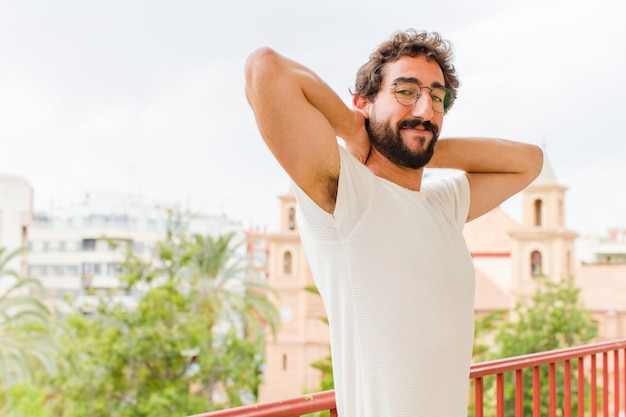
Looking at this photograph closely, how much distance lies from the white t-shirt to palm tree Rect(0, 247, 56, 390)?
13944mm

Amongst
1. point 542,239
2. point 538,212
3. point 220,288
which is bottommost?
point 220,288

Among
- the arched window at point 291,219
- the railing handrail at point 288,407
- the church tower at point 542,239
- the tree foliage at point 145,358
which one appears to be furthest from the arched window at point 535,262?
the railing handrail at point 288,407

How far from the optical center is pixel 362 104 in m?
1.21

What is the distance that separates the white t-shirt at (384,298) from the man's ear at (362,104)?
0.16 metres

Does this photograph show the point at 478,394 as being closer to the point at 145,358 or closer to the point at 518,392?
the point at 518,392

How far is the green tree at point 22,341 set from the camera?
13.8m

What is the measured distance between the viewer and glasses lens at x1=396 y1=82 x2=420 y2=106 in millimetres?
1135

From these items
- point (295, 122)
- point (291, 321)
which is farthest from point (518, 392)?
point (291, 321)

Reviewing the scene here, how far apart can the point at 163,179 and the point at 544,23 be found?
26409mm

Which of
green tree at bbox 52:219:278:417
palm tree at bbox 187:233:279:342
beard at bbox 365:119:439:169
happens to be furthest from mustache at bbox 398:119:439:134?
palm tree at bbox 187:233:279:342

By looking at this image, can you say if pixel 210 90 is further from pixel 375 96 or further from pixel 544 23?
pixel 375 96

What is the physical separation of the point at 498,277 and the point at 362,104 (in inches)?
1097

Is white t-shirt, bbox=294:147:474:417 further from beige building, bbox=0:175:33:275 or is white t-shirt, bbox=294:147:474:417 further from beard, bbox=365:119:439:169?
beige building, bbox=0:175:33:275

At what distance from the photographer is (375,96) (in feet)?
3.84
